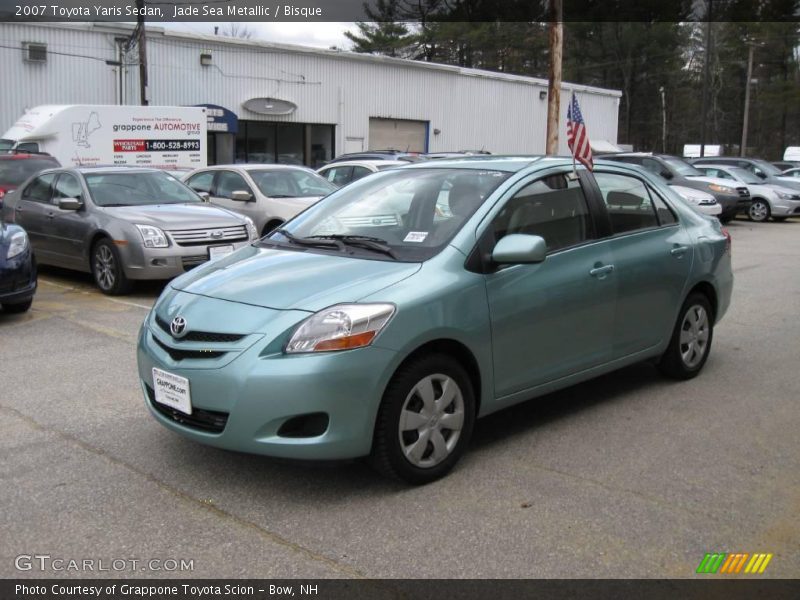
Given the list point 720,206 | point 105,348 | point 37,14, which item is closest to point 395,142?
point 37,14

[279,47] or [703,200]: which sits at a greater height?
[279,47]

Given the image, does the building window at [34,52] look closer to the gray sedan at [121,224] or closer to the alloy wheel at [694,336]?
the gray sedan at [121,224]

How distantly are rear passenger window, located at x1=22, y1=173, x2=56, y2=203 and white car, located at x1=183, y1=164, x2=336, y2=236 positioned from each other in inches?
92.5

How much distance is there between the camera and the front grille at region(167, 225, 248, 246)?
9.39m

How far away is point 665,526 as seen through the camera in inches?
146

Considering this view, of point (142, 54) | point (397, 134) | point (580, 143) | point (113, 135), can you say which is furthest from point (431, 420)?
point (397, 134)

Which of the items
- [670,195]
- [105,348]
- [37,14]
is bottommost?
[105,348]

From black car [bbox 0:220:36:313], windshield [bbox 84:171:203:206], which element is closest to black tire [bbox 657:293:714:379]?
A: black car [bbox 0:220:36:313]

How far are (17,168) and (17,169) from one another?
34 mm

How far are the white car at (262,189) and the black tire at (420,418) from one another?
8085 millimetres

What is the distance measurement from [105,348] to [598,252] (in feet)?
13.8

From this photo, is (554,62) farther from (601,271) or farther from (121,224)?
(601,271)

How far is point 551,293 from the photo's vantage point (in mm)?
4672
